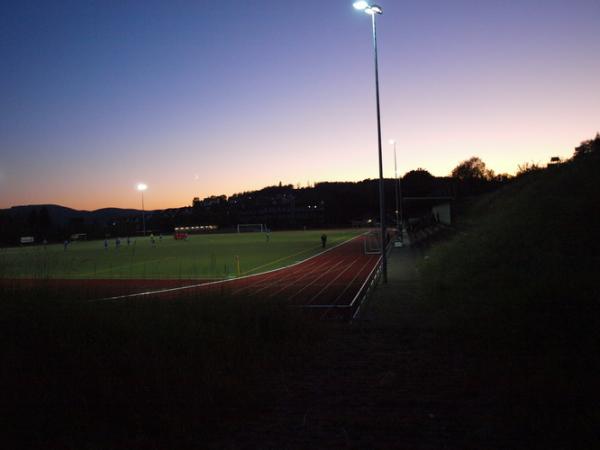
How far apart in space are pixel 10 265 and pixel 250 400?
23.0ft

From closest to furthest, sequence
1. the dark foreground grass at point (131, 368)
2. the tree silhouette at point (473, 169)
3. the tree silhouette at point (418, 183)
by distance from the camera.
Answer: the dark foreground grass at point (131, 368) → the tree silhouette at point (473, 169) → the tree silhouette at point (418, 183)

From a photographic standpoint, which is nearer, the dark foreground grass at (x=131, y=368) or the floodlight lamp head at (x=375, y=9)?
the dark foreground grass at (x=131, y=368)

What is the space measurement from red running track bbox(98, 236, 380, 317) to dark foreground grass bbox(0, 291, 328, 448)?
2.71 metres

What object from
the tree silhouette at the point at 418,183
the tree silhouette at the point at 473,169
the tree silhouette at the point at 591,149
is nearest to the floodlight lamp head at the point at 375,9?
the tree silhouette at the point at 591,149

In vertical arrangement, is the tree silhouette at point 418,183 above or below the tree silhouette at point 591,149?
above

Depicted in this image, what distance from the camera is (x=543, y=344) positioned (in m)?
5.87

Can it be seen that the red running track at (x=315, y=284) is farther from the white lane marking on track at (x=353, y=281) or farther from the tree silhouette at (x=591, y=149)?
the tree silhouette at (x=591, y=149)

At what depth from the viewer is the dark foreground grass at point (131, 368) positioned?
153 inches

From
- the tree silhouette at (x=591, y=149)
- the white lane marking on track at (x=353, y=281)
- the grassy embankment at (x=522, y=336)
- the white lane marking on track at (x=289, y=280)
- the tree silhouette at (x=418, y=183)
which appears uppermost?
the tree silhouette at (x=418, y=183)

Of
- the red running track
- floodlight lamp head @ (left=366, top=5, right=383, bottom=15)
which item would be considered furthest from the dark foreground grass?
floodlight lamp head @ (left=366, top=5, right=383, bottom=15)

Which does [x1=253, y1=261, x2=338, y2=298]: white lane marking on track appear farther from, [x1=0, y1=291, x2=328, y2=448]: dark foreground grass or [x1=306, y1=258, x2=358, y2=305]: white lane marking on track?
[x1=0, y1=291, x2=328, y2=448]: dark foreground grass

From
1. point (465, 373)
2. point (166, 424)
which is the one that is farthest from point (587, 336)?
point (166, 424)

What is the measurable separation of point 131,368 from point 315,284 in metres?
16.3

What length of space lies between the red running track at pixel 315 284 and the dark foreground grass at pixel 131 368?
2.71 m
